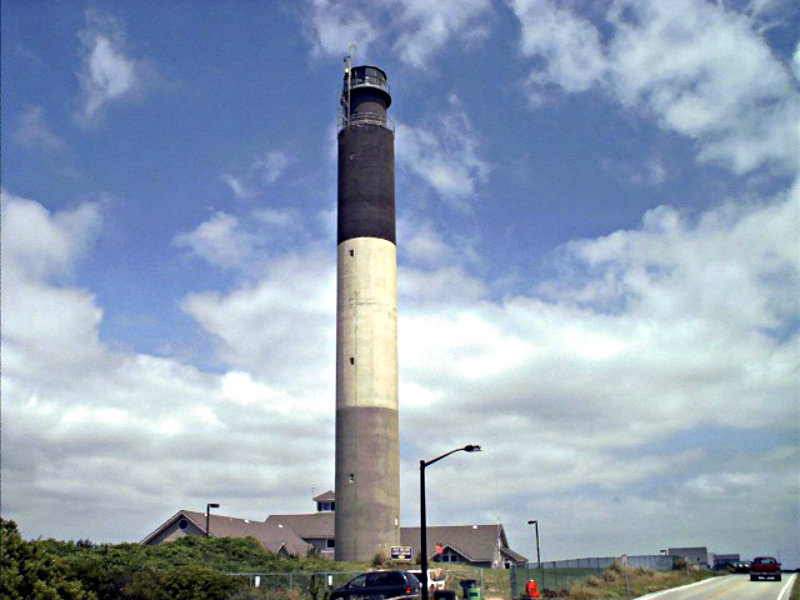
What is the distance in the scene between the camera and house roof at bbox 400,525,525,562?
275 feet

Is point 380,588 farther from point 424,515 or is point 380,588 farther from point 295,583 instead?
point 295,583

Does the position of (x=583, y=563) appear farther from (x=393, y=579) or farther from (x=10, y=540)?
(x=10, y=540)

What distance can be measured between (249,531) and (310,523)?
1426cm

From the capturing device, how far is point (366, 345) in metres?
58.9

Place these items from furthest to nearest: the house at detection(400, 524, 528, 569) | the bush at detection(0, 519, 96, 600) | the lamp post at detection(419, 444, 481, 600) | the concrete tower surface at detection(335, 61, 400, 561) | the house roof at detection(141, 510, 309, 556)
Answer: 1. the house at detection(400, 524, 528, 569)
2. the house roof at detection(141, 510, 309, 556)
3. the concrete tower surface at detection(335, 61, 400, 561)
4. the lamp post at detection(419, 444, 481, 600)
5. the bush at detection(0, 519, 96, 600)

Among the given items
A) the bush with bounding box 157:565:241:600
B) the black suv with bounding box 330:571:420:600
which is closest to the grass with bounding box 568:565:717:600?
the black suv with bounding box 330:571:420:600

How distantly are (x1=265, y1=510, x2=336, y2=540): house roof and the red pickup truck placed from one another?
136ft

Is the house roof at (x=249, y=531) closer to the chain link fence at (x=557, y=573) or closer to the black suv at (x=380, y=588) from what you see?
the chain link fence at (x=557, y=573)

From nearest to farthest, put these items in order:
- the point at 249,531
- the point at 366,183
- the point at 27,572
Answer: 1. the point at 27,572
2. the point at 366,183
3. the point at 249,531

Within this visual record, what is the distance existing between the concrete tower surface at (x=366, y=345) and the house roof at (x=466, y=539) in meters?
27.3

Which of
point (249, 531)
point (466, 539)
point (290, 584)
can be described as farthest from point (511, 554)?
point (290, 584)

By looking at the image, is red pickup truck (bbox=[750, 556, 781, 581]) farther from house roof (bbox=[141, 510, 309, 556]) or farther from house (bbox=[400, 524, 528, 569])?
house roof (bbox=[141, 510, 309, 556])

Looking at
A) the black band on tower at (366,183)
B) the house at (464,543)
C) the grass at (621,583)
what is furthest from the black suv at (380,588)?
the house at (464,543)

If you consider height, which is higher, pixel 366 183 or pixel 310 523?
pixel 366 183
